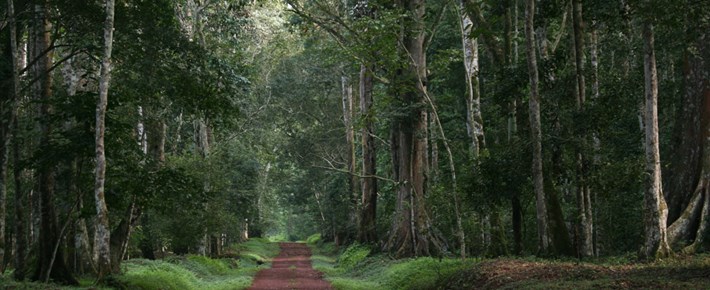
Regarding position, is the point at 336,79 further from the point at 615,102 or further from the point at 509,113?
the point at 615,102

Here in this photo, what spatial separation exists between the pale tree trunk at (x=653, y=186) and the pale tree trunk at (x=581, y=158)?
198 cm

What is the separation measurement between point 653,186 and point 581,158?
7.89 ft

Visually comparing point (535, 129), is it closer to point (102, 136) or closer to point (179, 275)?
point (102, 136)

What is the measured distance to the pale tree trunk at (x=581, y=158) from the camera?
51.8 feet

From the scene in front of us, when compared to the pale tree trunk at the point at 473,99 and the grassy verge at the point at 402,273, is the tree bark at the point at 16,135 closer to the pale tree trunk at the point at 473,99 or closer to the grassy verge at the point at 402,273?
the grassy verge at the point at 402,273

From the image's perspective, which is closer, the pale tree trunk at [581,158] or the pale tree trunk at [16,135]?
the pale tree trunk at [16,135]

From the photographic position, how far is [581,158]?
52.0 feet

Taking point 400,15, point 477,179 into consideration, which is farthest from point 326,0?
point 477,179

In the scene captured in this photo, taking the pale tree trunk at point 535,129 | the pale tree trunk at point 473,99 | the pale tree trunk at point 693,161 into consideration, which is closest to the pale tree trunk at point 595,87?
the pale tree trunk at point 535,129

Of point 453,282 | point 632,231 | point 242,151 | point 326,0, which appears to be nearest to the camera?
point 453,282

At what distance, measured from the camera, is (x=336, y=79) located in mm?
47812

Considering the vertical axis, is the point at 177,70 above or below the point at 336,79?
below

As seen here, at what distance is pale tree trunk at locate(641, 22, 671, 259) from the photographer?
44.4ft

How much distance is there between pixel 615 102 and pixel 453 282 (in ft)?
18.8
